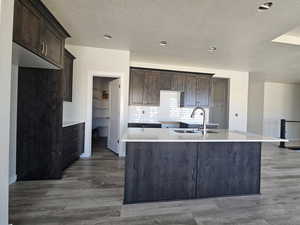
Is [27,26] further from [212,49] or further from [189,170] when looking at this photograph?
[212,49]

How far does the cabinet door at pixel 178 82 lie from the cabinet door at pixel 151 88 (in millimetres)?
449

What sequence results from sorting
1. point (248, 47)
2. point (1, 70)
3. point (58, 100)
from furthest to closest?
1. point (248, 47)
2. point (58, 100)
3. point (1, 70)

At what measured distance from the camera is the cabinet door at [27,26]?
1.74 m

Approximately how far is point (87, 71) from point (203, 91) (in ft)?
10.8

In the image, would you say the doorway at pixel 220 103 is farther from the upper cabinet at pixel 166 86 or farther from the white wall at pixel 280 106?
the white wall at pixel 280 106

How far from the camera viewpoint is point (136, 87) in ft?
16.0

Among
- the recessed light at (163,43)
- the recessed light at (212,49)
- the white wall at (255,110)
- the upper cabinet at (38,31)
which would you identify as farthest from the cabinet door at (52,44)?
the white wall at (255,110)

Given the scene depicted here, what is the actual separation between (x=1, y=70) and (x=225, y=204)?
2681 mm

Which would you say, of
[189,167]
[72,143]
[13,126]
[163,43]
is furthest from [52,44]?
[189,167]

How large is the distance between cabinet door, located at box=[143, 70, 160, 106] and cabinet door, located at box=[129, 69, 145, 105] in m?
0.11

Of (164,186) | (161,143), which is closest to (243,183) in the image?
(164,186)

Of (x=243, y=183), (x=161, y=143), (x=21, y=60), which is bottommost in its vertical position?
(x=243, y=183)

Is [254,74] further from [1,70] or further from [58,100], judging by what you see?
[1,70]

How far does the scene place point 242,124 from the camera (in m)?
6.03
